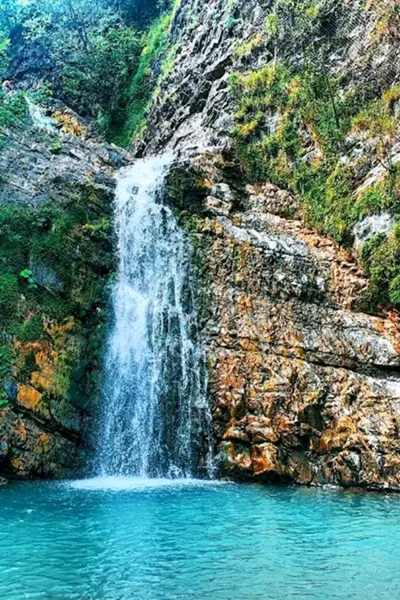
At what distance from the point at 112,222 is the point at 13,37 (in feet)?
90.3

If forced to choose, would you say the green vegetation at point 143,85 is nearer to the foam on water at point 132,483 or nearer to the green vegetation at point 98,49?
the green vegetation at point 98,49

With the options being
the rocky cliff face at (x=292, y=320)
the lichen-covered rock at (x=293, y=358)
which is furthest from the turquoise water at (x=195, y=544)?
the rocky cliff face at (x=292, y=320)

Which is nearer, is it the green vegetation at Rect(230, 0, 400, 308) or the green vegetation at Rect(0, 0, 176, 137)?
the green vegetation at Rect(230, 0, 400, 308)

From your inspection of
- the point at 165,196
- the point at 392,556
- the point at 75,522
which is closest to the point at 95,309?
the point at 165,196

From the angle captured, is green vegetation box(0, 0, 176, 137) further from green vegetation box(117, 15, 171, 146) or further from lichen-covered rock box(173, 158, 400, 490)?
lichen-covered rock box(173, 158, 400, 490)

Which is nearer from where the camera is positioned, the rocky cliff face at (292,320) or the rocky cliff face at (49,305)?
the rocky cliff face at (292,320)

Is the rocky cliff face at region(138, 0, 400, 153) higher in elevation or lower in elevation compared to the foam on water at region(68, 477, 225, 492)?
higher

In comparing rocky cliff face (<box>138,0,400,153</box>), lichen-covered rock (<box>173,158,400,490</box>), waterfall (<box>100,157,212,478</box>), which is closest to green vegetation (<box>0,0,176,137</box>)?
rocky cliff face (<box>138,0,400,153</box>)

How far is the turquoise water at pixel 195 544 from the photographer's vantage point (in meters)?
5.96

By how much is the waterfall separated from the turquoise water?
1.93 m

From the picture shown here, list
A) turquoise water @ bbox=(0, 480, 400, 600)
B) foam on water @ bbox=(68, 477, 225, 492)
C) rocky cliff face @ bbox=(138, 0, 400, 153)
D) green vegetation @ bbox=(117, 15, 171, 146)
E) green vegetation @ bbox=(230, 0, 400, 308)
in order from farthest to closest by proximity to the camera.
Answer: green vegetation @ bbox=(117, 15, 171, 146) → rocky cliff face @ bbox=(138, 0, 400, 153) → green vegetation @ bbox=(230, 0, 400, 308) → foam on water @ bbox=(68, 477, 225, 492) → turquoise water @ bbox=(0, 480, 400, 600)

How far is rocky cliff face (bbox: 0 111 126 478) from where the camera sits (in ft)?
43.0

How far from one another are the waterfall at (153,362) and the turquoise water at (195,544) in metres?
1.93

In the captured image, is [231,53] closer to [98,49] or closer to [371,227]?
[98,49]
